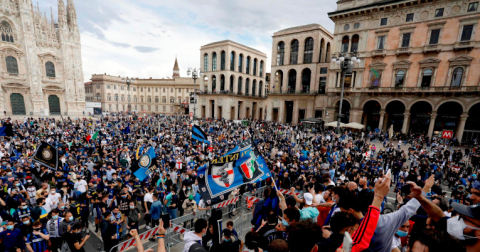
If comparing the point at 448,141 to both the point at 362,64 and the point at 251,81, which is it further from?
the point at 251,81

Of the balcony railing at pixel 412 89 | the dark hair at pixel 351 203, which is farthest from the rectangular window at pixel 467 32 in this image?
the dark hair at pixel 351 203

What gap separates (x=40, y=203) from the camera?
6.24 meters

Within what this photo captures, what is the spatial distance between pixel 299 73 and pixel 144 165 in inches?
1454

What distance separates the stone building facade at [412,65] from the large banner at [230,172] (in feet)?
100

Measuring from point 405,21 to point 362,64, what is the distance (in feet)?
23.0

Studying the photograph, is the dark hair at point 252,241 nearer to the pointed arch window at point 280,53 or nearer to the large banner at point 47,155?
the large banner at point 47,155

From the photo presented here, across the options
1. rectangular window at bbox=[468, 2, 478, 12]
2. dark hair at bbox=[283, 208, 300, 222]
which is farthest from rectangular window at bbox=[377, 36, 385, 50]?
dark hair at bbox=[283, 208, 300, 222]

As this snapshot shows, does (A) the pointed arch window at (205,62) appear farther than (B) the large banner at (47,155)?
Yes

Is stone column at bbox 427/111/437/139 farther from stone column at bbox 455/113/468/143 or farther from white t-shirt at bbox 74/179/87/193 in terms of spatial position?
white t-shirt at bbox 74/179/87/193

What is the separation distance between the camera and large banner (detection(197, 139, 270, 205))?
225 inches

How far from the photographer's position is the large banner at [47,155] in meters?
8.70

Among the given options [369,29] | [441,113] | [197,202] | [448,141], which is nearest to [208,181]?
[197,202]

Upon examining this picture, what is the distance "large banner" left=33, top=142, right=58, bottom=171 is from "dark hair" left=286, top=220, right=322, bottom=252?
412 inches

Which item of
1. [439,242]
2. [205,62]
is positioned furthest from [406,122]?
[205,62]
